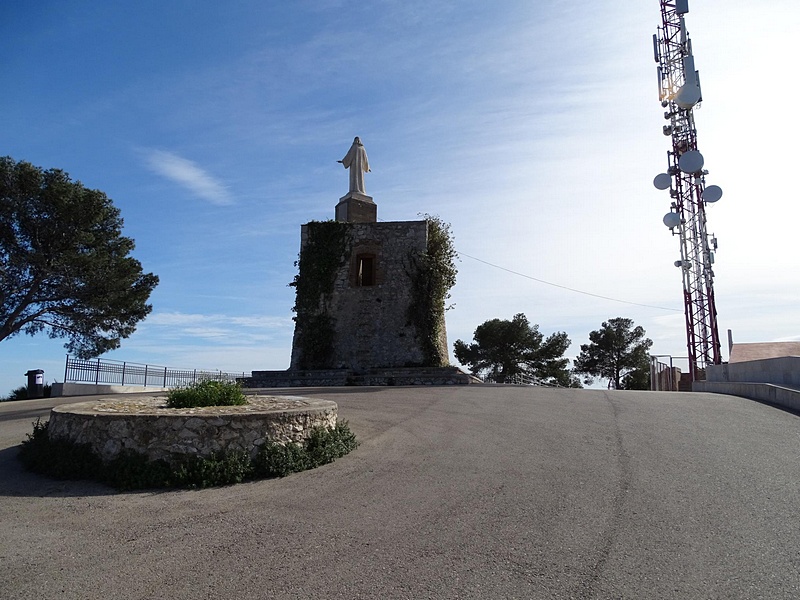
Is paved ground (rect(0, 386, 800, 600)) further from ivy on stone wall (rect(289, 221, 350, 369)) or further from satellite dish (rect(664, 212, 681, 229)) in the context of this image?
satellite dish (rect(664, 212, 681, 229))

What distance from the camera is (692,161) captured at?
84.5 ft

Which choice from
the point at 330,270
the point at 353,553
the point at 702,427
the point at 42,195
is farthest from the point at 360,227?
the point at 353,553

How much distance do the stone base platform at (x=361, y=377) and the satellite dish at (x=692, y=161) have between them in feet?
50.3

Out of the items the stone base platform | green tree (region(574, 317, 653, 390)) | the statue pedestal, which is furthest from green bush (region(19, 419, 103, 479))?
green tree (region(574, 317, 653, 390))

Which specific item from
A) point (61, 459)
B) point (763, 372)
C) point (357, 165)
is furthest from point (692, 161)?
point (61, 459)

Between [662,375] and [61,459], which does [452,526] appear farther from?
[662,375]

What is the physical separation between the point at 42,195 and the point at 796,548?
23.2 meters

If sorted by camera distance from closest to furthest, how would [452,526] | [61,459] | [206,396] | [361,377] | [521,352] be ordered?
[452,526]
[61,459]
[206,396]
[361,377]
[521,352]

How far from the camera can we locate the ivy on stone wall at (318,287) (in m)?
20.4

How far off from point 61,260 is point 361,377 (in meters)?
11.9

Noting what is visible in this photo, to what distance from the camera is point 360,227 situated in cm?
2152

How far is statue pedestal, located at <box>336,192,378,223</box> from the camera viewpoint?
2239 cm

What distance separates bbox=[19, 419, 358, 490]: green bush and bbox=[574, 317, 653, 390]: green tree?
33525 mm

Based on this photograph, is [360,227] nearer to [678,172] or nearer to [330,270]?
[330,270]
